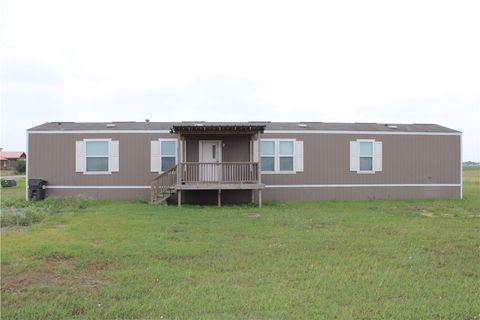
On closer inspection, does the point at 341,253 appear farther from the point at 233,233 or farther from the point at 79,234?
the point at 79,234

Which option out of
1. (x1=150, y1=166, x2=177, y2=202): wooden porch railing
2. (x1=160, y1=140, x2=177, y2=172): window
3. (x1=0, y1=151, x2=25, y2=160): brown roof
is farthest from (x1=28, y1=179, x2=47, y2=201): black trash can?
(x1=0, y1=151, x2=25, y2=160): brown roof

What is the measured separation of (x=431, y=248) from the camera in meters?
7.88

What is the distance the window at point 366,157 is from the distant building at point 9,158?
62531 millimetres

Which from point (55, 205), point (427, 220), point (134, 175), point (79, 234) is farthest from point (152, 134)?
point (427, 220)

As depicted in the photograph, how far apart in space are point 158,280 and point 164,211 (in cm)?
776

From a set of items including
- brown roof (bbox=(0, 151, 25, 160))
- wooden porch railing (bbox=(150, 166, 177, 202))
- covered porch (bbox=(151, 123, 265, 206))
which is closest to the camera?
covered porch (bbox=(151, 123, 265, 206))

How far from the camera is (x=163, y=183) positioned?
16.9 meters

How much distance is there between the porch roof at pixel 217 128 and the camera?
15.3 metres

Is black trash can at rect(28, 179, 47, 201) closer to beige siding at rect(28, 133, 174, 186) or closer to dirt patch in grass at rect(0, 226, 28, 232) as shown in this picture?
beige siding at rect(28, 133, 174, 186)

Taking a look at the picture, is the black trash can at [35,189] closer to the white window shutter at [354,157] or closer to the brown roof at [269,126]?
the brown roof at [269,126]

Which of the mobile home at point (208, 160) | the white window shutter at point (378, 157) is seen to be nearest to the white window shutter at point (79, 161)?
the mobile home at point (208, 160)

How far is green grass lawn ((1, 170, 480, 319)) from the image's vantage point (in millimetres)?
4770

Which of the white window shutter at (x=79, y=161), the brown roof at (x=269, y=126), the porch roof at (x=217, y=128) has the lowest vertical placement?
the white window shutter at (x=79, y=161)

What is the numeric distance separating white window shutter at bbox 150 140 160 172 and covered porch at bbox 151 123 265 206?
856 mm
